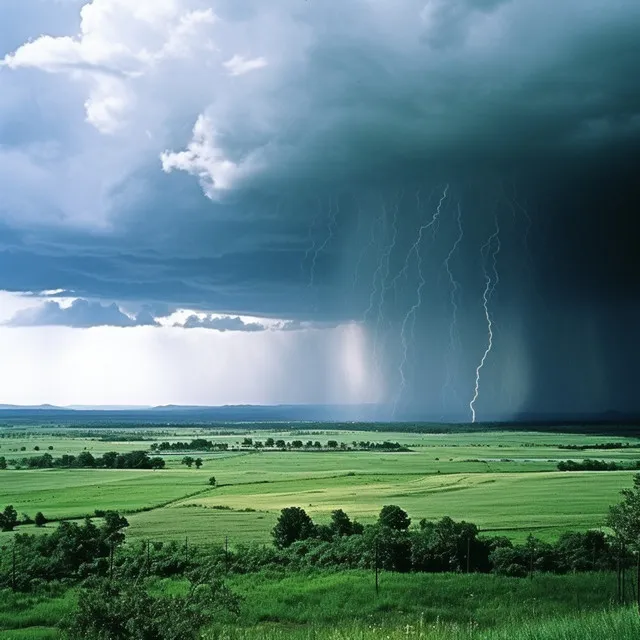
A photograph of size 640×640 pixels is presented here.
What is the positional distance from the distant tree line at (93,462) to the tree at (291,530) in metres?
75.7

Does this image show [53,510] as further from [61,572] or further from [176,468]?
[176,468]

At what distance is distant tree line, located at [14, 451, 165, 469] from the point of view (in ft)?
397

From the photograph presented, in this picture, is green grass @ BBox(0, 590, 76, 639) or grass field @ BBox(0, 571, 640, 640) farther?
grass field @ BBox(0, 571, 640, 640)

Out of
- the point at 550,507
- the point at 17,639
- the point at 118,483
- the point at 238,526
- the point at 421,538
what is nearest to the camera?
the point at 17,639

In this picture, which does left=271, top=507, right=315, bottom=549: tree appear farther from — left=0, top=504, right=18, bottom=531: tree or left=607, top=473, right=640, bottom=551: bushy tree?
left=607, top=473, right=640, bottom=551: bushy tree

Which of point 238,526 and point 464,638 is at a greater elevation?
point 464,638

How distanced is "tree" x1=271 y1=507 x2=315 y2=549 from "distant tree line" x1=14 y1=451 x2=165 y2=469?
75.7m

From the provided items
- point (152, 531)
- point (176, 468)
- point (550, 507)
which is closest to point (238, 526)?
point (152, 531)

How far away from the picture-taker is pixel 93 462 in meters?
126

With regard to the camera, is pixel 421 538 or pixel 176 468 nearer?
pixel 421 538

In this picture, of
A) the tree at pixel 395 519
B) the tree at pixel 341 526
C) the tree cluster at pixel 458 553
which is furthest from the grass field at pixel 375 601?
the tree at pixel 395 519

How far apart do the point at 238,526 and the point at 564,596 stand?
3118 cm

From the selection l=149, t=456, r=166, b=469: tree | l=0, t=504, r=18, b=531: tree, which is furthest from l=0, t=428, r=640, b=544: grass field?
l=149, t=456, r=166, b=469: tree

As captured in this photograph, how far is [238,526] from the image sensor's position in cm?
5759
